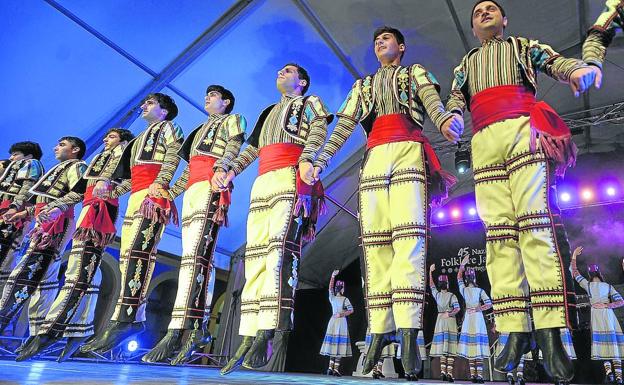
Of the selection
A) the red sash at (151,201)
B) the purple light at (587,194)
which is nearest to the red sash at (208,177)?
the red sash at (151,201)

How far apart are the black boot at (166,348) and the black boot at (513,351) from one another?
2067 mm

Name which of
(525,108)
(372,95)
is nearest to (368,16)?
(372,95)

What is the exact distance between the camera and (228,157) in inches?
141

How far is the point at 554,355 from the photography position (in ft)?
6.98

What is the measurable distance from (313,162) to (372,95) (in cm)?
63

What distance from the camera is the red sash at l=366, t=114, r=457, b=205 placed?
2999 mm

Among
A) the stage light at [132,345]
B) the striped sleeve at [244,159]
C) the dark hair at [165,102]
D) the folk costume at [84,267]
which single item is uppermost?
the dark hair at [165,102]

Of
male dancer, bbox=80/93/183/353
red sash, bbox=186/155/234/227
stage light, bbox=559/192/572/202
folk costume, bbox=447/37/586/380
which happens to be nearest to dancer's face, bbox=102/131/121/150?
male dancer, bbox=80/93/183/353

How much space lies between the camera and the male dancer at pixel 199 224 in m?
3.28

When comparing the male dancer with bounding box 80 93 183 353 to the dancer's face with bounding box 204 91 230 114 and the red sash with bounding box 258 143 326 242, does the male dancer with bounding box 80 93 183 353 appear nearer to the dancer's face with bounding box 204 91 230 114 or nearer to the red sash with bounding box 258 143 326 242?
the dancer's face with bounding box 204 91 230 114

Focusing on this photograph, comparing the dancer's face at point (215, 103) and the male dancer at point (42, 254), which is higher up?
the dancer's face at point (215, 103)

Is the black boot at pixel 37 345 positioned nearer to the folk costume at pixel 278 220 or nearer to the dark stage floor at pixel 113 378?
the dark stage floor at pixel 113 378

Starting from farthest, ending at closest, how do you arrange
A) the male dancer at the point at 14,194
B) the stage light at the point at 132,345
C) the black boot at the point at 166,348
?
the stage light at the point at 132,345 < the male dancer at the point at 14,194 < the black boot at the point at 166,348

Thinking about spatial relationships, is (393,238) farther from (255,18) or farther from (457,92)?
(255,18)
